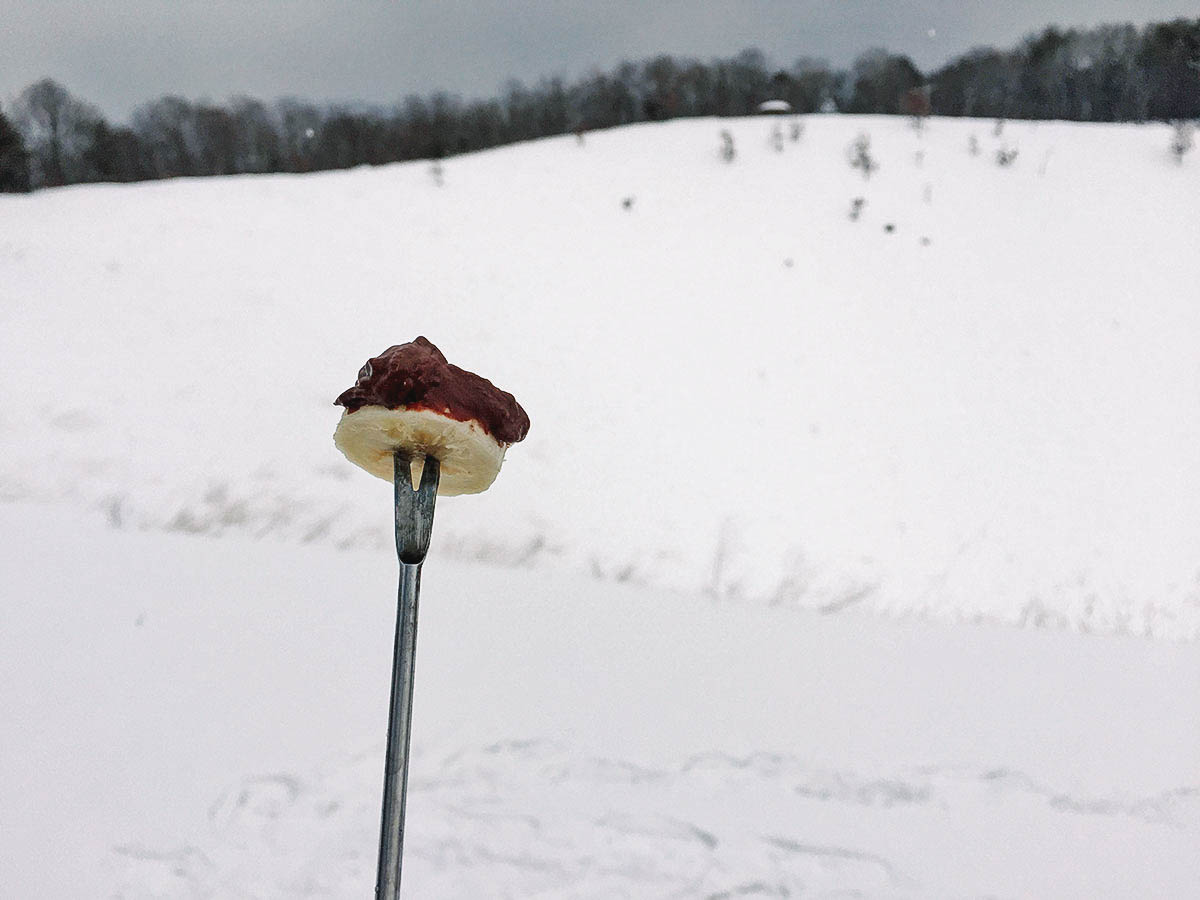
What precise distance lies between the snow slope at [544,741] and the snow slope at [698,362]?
512 millimetres

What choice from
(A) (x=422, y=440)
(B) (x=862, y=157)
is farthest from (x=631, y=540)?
(B) (x=862, y=157)

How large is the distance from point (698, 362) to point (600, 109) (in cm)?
1499

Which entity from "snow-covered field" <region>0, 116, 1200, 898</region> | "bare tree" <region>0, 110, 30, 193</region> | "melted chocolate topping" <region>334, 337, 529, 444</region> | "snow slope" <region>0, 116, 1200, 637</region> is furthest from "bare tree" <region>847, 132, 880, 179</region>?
"bare tree" <region>0, 110, 30, 193</region>

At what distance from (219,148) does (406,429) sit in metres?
17.3

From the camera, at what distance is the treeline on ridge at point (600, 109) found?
13.1 meters

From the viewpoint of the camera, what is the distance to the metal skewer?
0.59m

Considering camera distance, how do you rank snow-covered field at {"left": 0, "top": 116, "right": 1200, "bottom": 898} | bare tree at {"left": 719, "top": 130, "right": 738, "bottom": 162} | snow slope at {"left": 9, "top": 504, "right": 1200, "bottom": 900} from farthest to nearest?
bare tree at {"left": 719, "top": 130, "right": 738, "bottom": 162}
snow-covered field at {"left": 0, "top": 116, "right": 1200, "bottom": 898}
snow slope at {"left": 9, "top": 504, "right": 1200, "bottom": 900}

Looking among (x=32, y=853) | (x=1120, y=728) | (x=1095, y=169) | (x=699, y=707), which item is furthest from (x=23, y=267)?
(x=1095, y=169)

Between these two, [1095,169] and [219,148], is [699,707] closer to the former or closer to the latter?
[1095,169]

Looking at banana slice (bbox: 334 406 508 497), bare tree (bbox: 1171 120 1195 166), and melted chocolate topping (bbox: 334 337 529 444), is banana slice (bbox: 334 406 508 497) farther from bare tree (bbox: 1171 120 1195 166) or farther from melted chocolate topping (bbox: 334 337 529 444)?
bare tree (bbox: 1171 120 1195 166)

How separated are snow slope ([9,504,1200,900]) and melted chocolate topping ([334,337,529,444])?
1188 mm

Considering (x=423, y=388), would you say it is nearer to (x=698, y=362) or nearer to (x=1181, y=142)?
(x=698, y=362)

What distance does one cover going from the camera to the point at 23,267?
5145 millimetres

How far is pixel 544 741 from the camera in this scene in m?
1.93
